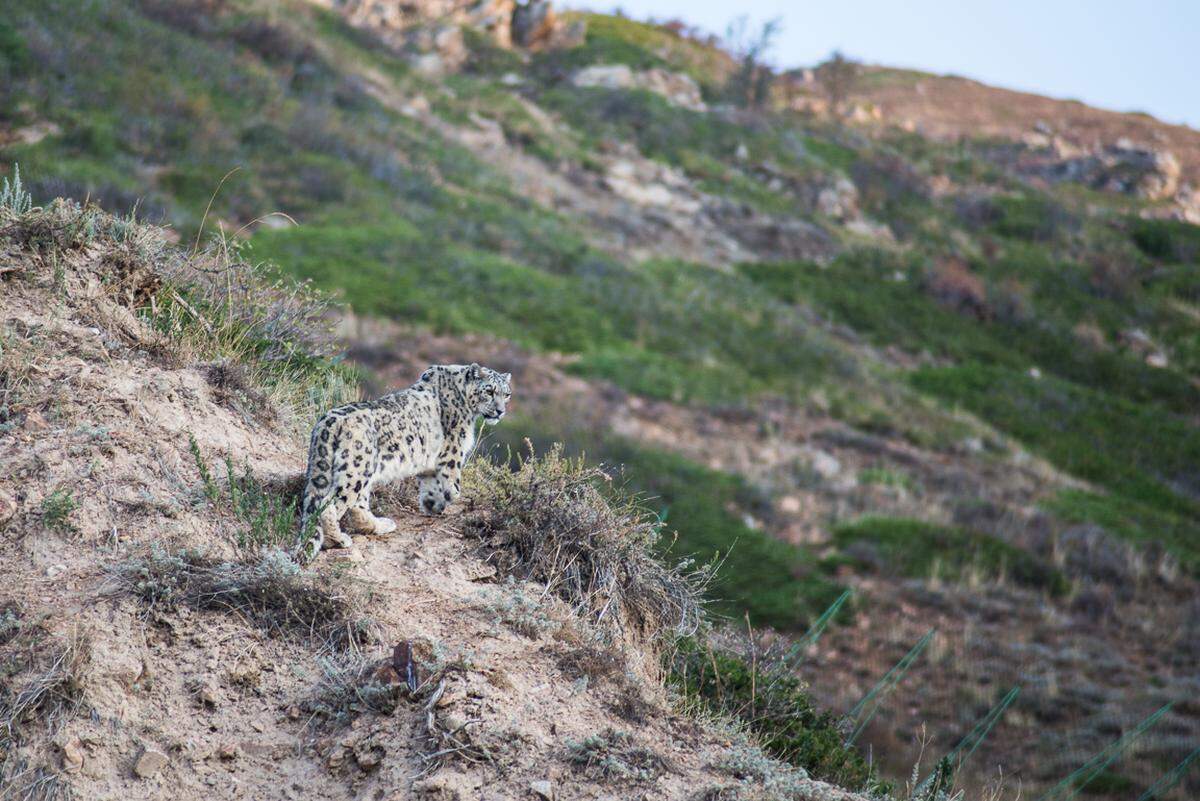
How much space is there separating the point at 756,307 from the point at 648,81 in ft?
74.9

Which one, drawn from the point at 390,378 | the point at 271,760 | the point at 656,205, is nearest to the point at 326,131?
the point at 656,205

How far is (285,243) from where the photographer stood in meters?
27.2

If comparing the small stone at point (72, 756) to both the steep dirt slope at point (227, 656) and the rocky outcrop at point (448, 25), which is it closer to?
the steep dirt slope at point (227, 656)

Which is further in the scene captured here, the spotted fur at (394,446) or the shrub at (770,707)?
the shrub at (770,707)

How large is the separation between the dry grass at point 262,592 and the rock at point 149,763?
962 millimetres

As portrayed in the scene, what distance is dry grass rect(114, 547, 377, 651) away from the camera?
6066mm

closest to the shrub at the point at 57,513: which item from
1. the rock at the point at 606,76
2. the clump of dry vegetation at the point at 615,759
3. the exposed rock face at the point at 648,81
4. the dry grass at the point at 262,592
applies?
the dry grass at the point at 262,592

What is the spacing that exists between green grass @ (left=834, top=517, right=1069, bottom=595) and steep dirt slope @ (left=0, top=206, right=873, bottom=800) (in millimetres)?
15658

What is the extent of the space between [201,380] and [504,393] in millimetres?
2422

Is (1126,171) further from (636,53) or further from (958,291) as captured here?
(636,53)

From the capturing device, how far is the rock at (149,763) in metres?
5.23

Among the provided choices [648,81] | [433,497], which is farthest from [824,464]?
[648,81]

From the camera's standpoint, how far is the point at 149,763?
5254mm

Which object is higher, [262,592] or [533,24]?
[533,24]
